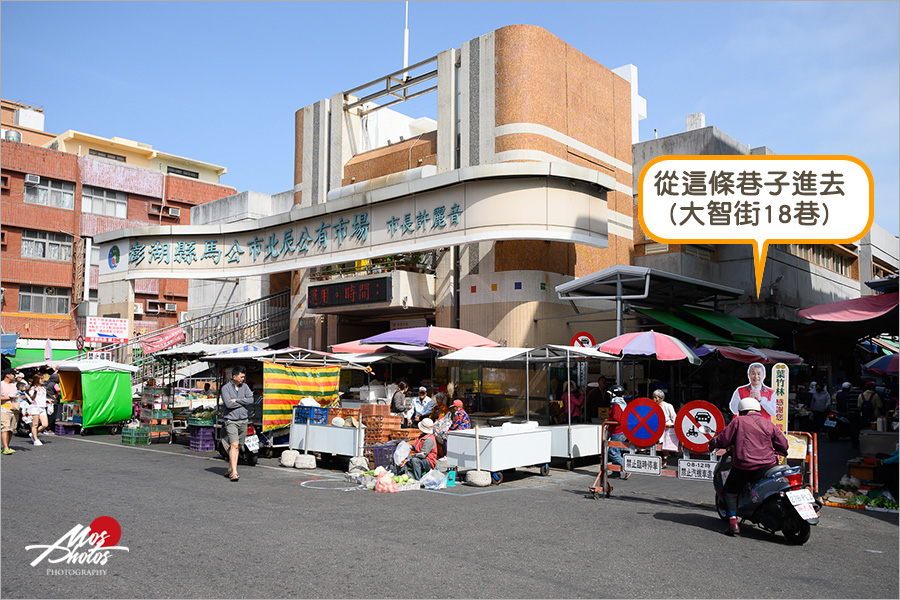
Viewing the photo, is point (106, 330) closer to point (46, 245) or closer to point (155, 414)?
point (155, 414)

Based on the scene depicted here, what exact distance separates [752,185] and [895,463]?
701cm

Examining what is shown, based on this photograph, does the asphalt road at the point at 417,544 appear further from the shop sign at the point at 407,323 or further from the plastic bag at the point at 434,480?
the shop sign at the point at 407,323

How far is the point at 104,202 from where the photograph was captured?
1734 inches

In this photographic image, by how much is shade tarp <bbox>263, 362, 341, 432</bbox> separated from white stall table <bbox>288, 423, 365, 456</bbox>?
1.75 ft

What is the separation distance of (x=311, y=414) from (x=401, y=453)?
3.00m

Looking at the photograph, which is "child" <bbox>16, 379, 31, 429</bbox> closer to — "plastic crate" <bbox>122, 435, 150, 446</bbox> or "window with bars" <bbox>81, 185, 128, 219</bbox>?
"plastic crate" <bbox>122, 435, 150, 446</bbox>

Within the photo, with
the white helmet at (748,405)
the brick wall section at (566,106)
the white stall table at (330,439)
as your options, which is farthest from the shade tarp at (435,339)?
the white helmet at (748,405)

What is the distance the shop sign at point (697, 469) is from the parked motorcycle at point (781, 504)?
1417 millimetres

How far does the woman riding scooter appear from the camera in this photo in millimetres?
8477

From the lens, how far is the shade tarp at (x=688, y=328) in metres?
19.6

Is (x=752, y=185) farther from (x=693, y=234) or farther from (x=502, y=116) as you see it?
(x=502, y=116)

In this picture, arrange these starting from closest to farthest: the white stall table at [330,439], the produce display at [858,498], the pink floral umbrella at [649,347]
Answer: the produce display at [858,498] < the white stall table at [330,439] < the pink floral umbrella at [649,347]

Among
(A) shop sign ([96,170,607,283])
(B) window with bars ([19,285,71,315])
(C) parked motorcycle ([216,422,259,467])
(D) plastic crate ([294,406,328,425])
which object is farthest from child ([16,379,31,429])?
(B) window with bars ([19,285,71,315])

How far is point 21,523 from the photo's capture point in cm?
827
